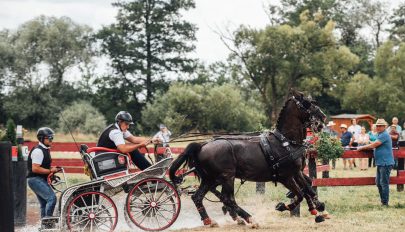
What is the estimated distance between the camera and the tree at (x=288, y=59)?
5406 centimetres

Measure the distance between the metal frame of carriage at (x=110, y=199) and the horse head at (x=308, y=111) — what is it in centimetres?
232

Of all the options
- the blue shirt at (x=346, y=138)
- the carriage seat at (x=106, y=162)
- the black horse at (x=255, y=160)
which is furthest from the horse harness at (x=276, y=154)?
the blue shirt at (x=346, y=138)

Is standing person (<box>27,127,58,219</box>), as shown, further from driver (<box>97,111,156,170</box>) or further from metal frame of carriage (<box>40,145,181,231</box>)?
driver (<box>97,111,156,170</box>)

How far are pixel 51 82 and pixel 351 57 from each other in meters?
28.4

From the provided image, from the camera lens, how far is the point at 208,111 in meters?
49.2

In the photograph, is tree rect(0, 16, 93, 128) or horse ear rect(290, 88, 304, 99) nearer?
horse ear rect(290, 88, 304, 99)

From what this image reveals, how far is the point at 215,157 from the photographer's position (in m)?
9.61

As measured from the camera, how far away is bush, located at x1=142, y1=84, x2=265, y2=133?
4922 centimetres

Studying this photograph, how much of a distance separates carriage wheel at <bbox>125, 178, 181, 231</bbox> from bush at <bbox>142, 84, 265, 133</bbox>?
38.7 meters

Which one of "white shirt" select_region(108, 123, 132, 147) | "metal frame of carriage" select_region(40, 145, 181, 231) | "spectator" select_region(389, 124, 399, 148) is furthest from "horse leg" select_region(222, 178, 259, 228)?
"spectator" select_region(389, 124, 399, 148)

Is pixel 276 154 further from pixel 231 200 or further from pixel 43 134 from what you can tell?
pixel 43 134

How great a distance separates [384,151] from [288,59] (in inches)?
1697

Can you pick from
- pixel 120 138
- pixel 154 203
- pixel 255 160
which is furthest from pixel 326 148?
pixel 120 138

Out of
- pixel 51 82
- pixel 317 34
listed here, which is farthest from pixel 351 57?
pixel 51 82
